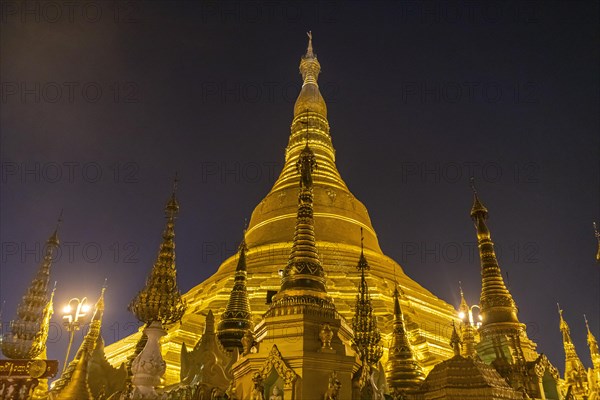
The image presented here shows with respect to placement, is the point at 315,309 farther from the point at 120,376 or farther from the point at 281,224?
the point at 281,224

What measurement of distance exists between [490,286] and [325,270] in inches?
370

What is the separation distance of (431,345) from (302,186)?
35.4ft

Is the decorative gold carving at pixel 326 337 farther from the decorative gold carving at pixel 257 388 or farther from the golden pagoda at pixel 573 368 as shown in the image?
the golden pagoda at pixel 573 368

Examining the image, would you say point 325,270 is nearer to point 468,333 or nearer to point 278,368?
point 468,333

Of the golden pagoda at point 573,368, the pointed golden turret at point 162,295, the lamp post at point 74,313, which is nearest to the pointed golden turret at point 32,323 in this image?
the lamp post at point 74,313

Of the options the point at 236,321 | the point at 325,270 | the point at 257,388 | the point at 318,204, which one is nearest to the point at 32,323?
the point at 236,321

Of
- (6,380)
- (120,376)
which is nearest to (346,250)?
(120,376)

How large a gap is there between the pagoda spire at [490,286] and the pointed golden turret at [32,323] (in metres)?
11.3

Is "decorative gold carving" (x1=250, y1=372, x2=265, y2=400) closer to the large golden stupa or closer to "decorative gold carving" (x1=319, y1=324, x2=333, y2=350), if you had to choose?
"decorative gold carving" (x1=319, y1=324, x2=333, y2=350)

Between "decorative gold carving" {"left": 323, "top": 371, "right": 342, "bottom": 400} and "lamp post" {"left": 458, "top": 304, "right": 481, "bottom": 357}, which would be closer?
"decorative gold carving" {"left": 323, "top": 371, "right": 342, "bottom": 400}

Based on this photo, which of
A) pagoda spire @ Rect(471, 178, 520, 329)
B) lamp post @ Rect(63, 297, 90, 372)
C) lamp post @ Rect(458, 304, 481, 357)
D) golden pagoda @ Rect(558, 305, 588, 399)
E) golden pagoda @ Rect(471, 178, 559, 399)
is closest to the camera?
golden pagoda @ Rect(471, 178, 559, 399)

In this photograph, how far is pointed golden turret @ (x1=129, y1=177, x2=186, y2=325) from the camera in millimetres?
7824

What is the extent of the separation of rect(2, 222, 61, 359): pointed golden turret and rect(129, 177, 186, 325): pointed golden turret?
5991 millimetres

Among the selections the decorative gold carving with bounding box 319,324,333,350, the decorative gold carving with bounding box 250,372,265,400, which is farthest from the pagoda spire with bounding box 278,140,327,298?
the decorative gold carving with bounding box 250,372,265,400
